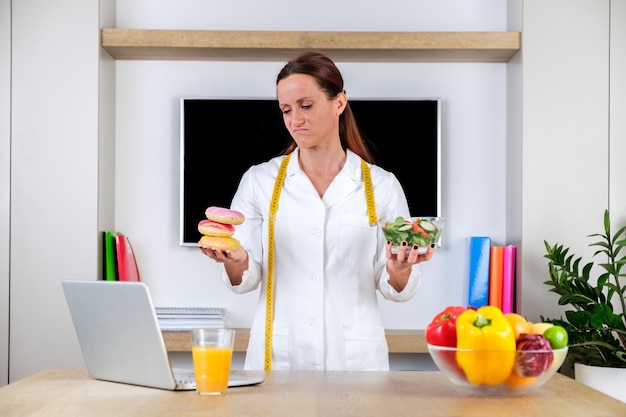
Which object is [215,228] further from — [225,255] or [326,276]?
[326,276]

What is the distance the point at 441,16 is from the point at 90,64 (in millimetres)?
1710

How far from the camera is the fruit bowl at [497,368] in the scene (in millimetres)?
1665

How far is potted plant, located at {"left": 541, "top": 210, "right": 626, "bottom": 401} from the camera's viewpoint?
3.51 metres

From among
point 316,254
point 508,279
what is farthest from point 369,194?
point 508,279

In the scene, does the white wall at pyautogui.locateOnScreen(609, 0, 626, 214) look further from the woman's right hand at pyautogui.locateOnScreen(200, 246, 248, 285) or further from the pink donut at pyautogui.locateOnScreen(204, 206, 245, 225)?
the pink donut at pyautogui.locateOnScreen(204, 206, 245, 225)

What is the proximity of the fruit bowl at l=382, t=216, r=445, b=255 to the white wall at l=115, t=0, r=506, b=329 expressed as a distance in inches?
86.6

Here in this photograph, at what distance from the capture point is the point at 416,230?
2.09 m

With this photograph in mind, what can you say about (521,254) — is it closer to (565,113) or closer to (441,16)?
(565,113)

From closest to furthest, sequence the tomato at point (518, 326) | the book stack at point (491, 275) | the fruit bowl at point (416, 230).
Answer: the tomato at point (518, 326) < the fruit bowl at point (416, 230) < the book stack at point (491, 275)

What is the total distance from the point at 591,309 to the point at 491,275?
21.8 inches

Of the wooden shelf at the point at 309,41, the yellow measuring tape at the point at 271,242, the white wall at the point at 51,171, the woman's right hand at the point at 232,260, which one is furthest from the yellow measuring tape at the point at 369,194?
the white wall at the point at 51,171

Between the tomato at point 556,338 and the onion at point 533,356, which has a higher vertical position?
the tomato at point 556,338

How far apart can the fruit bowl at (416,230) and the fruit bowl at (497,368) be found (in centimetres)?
42

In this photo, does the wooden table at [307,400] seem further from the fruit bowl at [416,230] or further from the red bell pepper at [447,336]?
the fruit bowl at [416,230]
